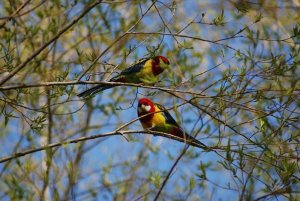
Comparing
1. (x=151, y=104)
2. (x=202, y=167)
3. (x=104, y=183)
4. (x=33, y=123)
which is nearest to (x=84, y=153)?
(x=104, y=183)

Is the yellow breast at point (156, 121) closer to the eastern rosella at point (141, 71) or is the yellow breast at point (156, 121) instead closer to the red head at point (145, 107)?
the red head at point (145, 107)

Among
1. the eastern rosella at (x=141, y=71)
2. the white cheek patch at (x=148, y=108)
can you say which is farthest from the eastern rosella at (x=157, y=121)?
the eastern rosella at (x=141, y=71)

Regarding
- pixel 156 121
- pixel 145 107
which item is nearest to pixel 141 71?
pixel 145 107

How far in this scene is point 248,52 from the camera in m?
3.40

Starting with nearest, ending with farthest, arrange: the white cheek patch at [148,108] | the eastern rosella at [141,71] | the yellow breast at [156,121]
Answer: the eastern rosella at [141,71] → the yellow breast at [156,121] → the white cheek patch at [148,108]

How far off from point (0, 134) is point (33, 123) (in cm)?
385

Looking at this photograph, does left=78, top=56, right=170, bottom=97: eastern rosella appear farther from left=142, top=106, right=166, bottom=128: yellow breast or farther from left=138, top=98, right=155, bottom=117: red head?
left=142, top=106, right=166, bottom=128: yellow breast

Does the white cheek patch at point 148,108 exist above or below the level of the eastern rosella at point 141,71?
below

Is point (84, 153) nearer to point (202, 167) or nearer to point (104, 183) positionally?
point (104, 183)

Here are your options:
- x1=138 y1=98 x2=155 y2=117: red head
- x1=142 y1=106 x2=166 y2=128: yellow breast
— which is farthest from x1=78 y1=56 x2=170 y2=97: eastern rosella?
x1=142 y1=106 x2=166 y2=128: yellow breast

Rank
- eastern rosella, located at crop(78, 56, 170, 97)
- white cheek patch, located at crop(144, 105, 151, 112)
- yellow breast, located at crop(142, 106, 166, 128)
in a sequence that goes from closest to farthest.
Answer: eastern rosella, located at crop(78, 56, 170, 97) < yellow breast, located at crop(142, 106, 166, 128) < white cheek patch, located at crop(144, 105, 151, 112)

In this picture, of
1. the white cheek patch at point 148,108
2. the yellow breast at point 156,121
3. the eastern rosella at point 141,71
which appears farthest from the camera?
the white cheek patch at point 148,108

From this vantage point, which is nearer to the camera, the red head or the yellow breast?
the yellow breast

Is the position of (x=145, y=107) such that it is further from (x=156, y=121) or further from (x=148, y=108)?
(x=156, y=121)
